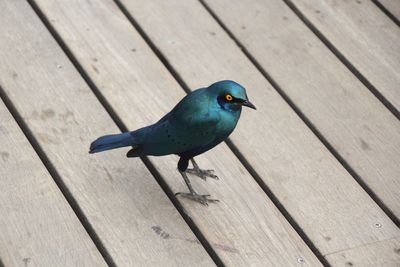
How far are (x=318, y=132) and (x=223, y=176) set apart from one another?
48 centimetres

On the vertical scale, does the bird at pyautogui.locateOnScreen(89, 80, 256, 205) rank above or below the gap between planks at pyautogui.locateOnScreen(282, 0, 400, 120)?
below

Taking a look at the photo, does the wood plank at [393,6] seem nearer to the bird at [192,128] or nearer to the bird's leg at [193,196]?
the bird at [192,128]

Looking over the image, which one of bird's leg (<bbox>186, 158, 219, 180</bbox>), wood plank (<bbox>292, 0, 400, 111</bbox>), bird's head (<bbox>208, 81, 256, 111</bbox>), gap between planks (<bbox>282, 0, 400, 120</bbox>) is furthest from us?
wood plank (<bbox>292, 0, 400, 111</bbox>)

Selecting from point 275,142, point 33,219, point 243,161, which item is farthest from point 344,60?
point 33,219

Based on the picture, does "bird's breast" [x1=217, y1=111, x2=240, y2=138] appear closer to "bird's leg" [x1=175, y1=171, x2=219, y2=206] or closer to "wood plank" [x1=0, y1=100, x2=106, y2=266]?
"bird's leg" [x1=175, y1=171, x2=219, y2=206]

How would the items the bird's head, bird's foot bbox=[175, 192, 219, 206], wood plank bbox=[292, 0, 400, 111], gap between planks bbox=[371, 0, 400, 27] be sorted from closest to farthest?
the bird's head, bird's foot bbox=[175, 192, 219, 206], wood plank bbox=[292, 0, 400, 111], gap between planks bbox=[371, 0, 400, 27]

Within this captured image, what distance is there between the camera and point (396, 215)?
3344 millimetres

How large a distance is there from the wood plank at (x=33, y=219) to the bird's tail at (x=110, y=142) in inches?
8.4

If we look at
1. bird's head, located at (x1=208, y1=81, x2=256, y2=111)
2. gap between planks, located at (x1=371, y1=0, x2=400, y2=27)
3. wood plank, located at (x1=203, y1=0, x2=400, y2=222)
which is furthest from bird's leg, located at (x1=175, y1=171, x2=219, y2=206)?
gap between planks, located at (x1=371, y1=0, x2=400, y2=27)

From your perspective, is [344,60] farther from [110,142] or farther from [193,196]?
[110,142]

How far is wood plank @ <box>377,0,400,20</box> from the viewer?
424 cm

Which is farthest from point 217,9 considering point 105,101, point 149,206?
point 149,206

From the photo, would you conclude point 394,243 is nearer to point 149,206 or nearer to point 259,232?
point 259,232

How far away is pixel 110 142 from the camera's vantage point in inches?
126
